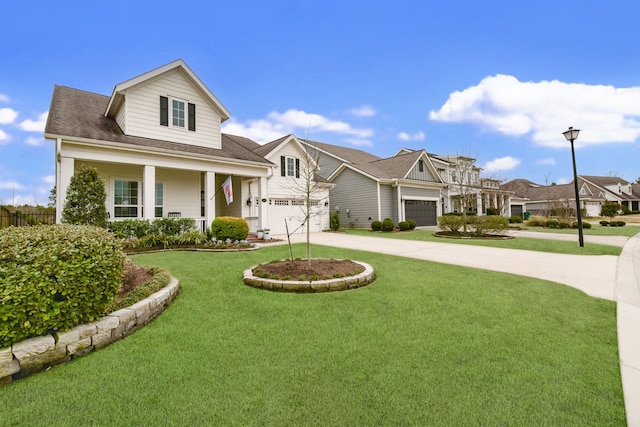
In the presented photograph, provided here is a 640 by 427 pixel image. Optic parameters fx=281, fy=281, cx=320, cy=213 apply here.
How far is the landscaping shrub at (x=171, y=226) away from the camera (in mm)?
10516

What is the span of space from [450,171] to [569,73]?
15.2 metres

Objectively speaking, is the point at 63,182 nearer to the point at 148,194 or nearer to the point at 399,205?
the point at 148,194

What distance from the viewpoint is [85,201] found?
29.5ft

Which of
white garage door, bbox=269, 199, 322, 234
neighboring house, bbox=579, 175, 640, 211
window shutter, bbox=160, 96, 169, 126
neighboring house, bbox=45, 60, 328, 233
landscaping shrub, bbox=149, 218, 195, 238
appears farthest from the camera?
neighboring house, bbox=579, 175, 640, 211

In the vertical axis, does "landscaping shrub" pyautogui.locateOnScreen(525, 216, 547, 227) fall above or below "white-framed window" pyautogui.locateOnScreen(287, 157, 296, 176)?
below

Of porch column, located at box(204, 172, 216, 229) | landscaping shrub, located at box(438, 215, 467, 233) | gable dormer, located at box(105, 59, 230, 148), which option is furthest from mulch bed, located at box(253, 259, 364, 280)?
landscaping shrub, located at box(438, 215, 467, 233)

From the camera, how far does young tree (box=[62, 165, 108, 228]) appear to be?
28.9ft

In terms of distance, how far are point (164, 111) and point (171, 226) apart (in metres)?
5.22

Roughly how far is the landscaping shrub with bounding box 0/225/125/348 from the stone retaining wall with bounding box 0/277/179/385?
0.10 m

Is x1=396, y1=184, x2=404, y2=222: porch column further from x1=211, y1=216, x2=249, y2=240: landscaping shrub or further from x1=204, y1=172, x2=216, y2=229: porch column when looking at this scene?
x1=204, y1=172, x2=216, y2=229: porch column

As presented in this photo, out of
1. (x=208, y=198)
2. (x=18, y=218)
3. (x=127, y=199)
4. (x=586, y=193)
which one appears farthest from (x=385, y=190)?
(x=586, y=193)

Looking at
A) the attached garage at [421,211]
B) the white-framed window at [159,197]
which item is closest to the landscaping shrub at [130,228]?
the white-framed window at [159,197]

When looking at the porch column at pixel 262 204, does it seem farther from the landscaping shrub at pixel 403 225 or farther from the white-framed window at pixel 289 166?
the landscaping shrub at pixel 403 225

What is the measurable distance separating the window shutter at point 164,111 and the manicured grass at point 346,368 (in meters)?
10.3
